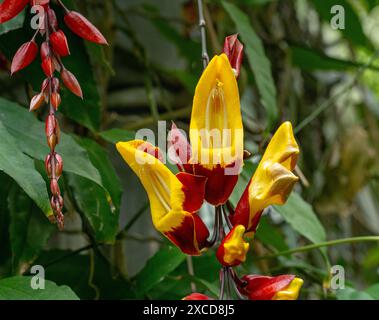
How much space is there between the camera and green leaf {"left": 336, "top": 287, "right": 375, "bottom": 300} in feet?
2.37

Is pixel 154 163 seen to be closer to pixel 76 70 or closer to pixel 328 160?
pixel 76 70

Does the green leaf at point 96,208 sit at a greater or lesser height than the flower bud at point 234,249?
greater

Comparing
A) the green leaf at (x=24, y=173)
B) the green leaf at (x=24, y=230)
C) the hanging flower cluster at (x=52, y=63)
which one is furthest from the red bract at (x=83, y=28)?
the green leaf at (x=24, y=230)

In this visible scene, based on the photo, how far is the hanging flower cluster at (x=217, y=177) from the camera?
45cm

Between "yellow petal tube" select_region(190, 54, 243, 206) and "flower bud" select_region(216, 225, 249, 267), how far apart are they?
36mm

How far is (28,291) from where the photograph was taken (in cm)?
54

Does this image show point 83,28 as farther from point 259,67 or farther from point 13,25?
point 259,67

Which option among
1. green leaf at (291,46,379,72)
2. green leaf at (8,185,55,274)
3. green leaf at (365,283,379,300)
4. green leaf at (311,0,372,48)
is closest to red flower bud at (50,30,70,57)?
green leaf at (8,185,55,274)

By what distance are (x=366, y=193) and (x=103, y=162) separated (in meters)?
1.14

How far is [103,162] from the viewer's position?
0.71 meters

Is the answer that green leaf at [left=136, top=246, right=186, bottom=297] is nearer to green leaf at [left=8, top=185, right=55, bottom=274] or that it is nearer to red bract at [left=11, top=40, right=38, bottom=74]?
green leaf at [left=8, top=185, right=55, bottom=274]

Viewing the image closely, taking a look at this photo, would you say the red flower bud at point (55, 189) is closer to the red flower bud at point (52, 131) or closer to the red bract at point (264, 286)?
the red flower bud at point (52, 131)

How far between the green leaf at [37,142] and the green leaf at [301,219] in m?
0.24

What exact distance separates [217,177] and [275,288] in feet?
0.28
